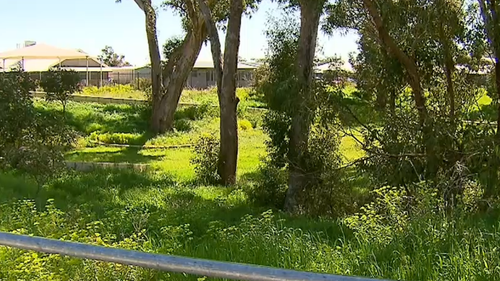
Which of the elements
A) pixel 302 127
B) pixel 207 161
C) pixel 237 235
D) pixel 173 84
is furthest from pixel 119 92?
pixel 237 235

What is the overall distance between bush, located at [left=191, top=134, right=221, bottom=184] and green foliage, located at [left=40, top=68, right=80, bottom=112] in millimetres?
9012

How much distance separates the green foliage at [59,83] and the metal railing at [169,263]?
70.8 feet

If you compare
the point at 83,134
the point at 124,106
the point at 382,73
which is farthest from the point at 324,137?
the point at 124,106

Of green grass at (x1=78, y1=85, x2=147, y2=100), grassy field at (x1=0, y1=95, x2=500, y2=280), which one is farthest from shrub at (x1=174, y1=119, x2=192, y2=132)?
grassy field at (x1=0, y1=95, x2=500, y2=280)

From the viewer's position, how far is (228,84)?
14273mm

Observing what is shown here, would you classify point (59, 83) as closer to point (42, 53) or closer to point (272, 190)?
point (42, 53)

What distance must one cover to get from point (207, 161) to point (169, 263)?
1342cm

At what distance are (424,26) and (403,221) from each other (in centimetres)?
485

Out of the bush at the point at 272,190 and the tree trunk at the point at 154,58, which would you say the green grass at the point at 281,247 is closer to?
the bush at the point at 272,190

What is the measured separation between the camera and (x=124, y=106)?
28.8 metres

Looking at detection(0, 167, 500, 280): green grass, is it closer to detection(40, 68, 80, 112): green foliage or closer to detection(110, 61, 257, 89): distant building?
detection(40, 68, 80, 112): green foliage

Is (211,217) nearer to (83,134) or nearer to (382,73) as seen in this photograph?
(382,73)

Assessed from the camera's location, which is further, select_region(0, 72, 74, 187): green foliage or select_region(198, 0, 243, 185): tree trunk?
select_region(198, 0, 243, 185): tree trunk

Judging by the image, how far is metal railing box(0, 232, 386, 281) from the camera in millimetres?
1837
